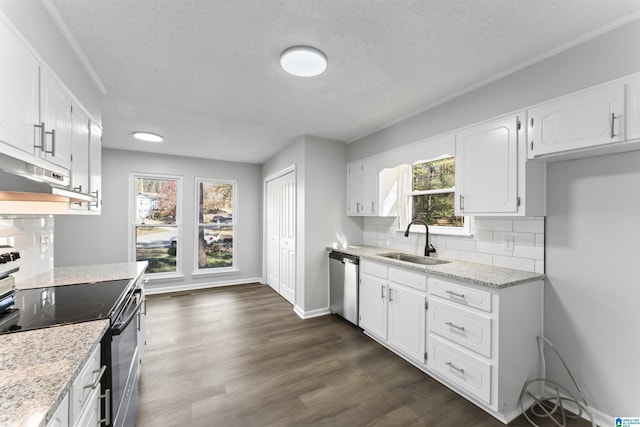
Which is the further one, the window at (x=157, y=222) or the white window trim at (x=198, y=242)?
the white window trim at (x=198, y=242)

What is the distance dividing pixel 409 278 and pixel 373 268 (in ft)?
1.76

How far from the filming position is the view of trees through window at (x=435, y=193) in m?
2.87

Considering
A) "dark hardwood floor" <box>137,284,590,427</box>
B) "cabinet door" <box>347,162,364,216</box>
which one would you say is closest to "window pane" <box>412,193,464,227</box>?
"cabinet door" <box>347,162,364,216</box>

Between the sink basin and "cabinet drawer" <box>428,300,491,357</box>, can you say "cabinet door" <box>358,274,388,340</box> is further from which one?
"cabinet drawer" <box>428,300,491,357</box>

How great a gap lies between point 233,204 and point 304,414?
422 cm

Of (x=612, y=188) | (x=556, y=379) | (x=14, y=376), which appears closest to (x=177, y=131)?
(x=14, y=376)

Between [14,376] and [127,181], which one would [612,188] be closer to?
[14,376]

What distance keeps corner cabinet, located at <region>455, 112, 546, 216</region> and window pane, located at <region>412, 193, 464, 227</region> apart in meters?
0.47

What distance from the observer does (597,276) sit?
5.90ft

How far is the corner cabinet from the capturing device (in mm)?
1993

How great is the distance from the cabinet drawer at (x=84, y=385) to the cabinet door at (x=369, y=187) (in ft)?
9.61

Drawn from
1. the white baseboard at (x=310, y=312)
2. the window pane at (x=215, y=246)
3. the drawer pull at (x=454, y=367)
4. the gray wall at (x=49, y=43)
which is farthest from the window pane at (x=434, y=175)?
the window pane at (x=215, y=246)

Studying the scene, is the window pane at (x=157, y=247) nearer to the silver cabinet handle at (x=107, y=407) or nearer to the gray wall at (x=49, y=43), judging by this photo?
the gray wall at (x=49, y=43)

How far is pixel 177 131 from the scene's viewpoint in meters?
3.55
